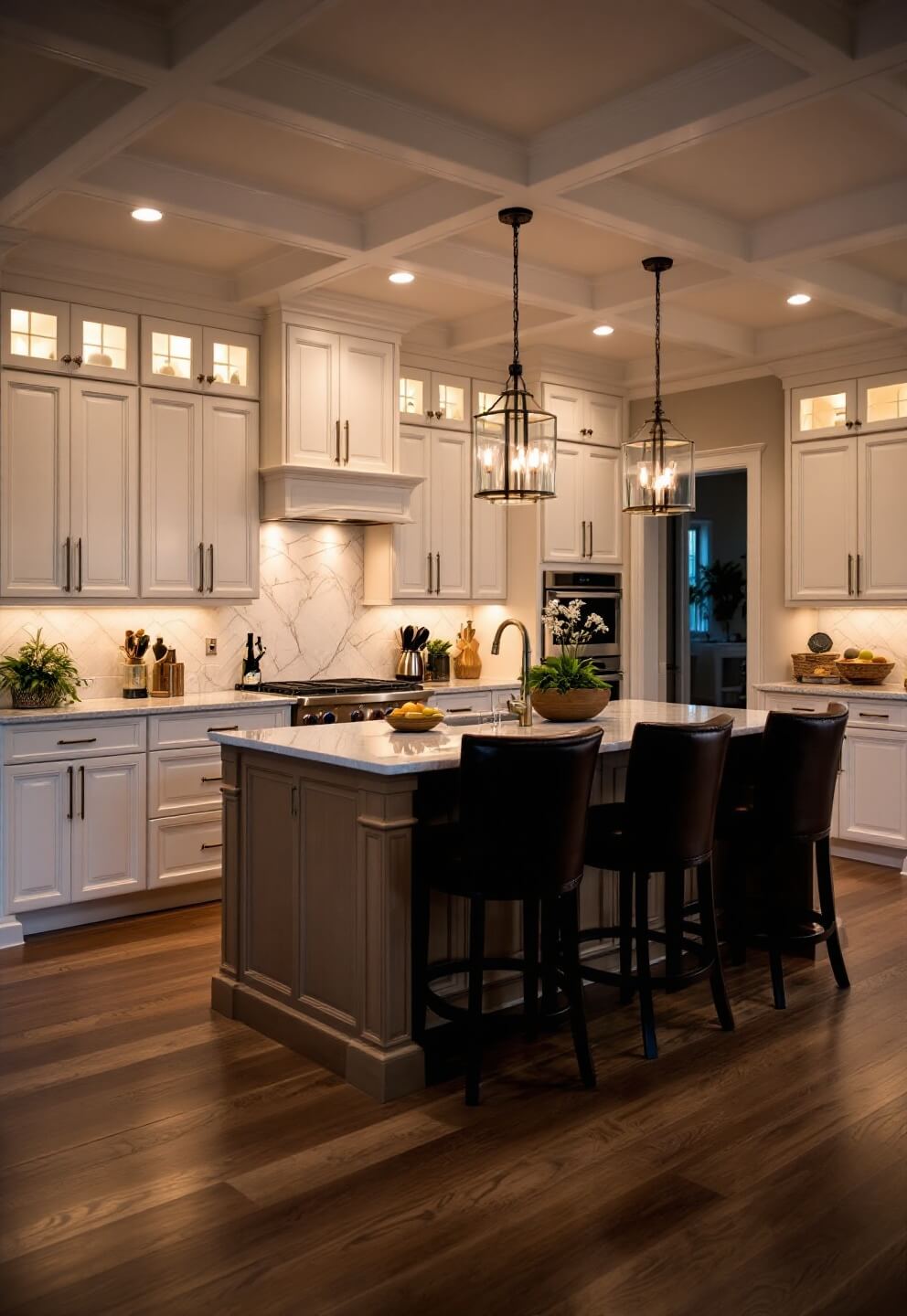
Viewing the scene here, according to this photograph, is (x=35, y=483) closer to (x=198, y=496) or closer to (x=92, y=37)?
(x=198, y=496)

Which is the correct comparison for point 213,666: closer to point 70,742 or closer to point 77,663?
point 77,663

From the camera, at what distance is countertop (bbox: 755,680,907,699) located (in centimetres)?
601

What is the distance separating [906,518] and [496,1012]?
3.90 m

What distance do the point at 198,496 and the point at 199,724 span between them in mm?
1192

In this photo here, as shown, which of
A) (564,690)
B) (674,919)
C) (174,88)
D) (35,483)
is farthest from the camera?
(35,483)

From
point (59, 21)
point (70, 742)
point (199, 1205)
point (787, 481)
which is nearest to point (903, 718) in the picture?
point (787, 481)

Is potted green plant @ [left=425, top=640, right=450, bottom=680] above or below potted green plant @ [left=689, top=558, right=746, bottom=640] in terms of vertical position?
below

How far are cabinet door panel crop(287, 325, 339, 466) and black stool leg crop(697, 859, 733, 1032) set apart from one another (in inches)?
124

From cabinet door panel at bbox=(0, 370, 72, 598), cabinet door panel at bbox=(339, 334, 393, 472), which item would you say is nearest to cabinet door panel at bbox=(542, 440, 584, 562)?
cabinet door panel at bbox=(339, 334, 393, 472)

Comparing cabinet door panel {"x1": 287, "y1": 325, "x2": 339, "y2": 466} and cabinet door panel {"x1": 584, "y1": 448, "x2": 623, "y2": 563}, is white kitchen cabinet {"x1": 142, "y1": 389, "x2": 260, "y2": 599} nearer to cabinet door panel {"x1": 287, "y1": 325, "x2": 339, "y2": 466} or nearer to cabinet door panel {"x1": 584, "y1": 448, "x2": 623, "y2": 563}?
cabinet door panel {"x1": 287, "y1": 325, "x2": 339, "y2": 466}

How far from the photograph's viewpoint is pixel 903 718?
5.93 meters

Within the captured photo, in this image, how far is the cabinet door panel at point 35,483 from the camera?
195 inches

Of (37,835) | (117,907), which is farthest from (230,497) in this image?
(117,907)

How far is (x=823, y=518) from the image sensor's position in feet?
21.5
